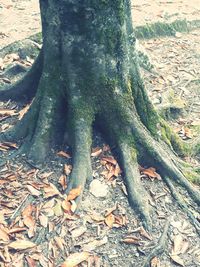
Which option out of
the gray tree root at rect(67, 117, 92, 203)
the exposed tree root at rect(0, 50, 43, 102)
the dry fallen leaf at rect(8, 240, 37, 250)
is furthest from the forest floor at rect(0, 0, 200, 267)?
the exposed tree root at rect(0, 50, 43, 102)

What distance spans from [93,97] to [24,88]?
141 cm

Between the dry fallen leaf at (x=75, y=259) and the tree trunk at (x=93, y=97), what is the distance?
→ 26.2 inches

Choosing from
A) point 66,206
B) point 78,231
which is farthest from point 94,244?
point 66,206

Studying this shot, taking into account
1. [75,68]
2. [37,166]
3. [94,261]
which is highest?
[75,68]

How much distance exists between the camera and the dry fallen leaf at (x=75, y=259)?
Answer: 3.64 meters

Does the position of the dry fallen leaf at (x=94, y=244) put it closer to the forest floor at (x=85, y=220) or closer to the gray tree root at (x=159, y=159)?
the forest floor at (x=85, y=220)

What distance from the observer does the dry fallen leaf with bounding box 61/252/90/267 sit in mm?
3643

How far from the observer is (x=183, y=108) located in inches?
235

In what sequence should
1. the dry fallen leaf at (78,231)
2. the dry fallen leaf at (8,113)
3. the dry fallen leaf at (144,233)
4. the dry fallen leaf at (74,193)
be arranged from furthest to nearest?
the dry fallen leaf at (8,113), the dry fallen leaf at (74,193), the dry fallen leaf at (144,233), the dry fallen leaf at (78,231)

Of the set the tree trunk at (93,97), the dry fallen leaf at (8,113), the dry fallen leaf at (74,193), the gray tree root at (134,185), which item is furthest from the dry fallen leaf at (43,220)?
the dry fallen leaf at (8,113)

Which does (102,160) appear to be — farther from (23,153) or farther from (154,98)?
(154,98)

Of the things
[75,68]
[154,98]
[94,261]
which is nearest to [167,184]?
[94,261]

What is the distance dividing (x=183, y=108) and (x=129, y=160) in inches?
74.0

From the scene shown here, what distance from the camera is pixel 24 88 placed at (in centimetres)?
541
